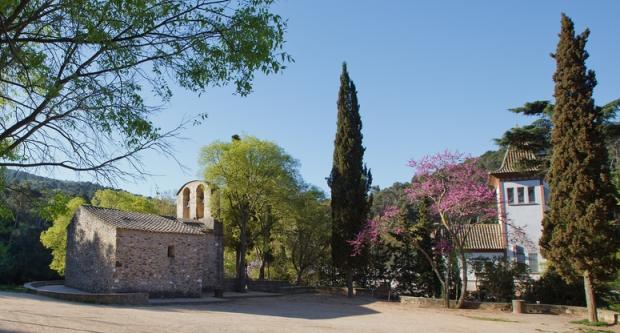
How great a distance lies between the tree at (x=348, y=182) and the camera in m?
25.8

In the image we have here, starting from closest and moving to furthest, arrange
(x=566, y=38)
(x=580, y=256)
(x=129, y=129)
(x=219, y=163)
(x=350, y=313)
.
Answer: (x=129, y=129), (x=580, y=256), (x=566, y=38), (x=350, y=313), (x=219, y=163)

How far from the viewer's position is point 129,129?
6684 mm

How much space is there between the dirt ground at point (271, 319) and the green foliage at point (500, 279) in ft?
9.81

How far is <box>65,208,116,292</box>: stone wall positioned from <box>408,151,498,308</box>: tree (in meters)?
13.8

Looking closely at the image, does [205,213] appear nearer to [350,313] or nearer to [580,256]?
[350,313]

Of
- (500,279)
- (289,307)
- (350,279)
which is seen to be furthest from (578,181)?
(350,279)

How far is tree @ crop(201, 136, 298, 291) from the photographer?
1136 inches

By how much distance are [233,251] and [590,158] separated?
22.9 metres

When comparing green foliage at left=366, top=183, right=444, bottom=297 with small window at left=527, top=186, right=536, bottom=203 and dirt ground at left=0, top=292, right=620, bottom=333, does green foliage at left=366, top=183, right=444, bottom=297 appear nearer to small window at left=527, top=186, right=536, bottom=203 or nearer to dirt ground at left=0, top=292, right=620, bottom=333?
dirt ground at left=0, top=292, right=620, bottom=333

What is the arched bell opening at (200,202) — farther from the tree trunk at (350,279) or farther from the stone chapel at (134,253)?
the tree trunk at (350,279)

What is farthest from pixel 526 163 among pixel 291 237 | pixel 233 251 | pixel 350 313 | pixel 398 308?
pixel 233 251

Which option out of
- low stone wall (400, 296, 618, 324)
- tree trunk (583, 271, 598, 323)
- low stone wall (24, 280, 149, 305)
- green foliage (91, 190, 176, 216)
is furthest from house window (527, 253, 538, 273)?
green foliage (91, 190, 176, 216)

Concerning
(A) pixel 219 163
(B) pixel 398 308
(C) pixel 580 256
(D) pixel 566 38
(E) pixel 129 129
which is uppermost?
(D) pixel 566 38

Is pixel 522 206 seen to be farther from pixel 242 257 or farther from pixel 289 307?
pixel 242 257
